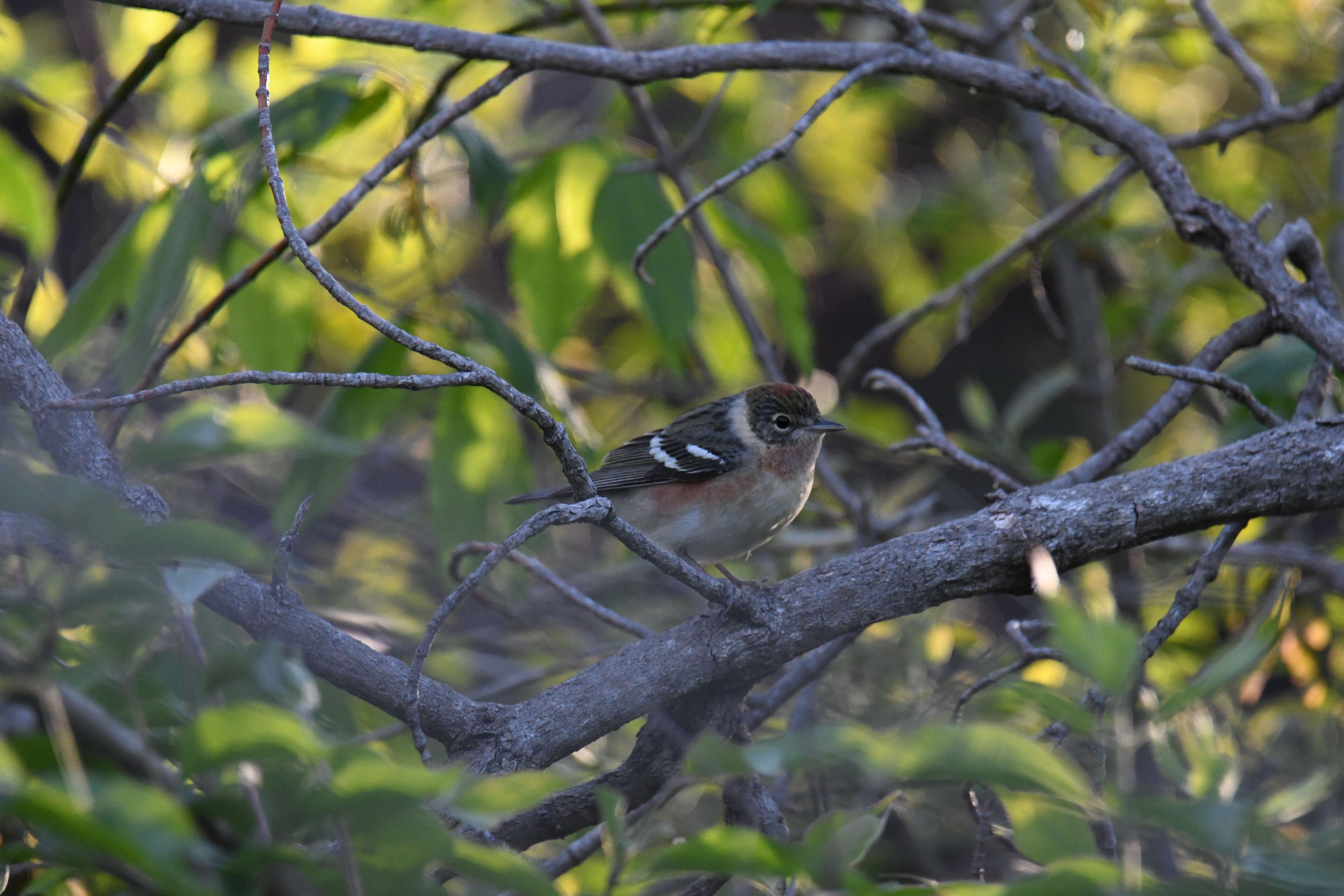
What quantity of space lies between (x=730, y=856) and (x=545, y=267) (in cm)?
325

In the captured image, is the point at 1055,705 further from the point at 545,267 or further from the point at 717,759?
the point at 545,267

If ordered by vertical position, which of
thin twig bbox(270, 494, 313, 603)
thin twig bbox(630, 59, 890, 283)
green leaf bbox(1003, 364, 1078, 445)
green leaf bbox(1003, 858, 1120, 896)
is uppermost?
thin twig bbox(630, 59, 890, 283)

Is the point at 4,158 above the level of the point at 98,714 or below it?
above

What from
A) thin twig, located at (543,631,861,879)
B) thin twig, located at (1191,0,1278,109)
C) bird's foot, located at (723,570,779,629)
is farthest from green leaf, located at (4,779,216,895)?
thin twig, located at (1191,0,1278,109)

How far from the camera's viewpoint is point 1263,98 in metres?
4.15

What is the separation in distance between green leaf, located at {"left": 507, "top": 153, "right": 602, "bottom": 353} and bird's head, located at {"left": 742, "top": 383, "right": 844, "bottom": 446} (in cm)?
120

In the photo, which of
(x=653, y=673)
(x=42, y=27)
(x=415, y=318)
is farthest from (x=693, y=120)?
(x=653, y=673)

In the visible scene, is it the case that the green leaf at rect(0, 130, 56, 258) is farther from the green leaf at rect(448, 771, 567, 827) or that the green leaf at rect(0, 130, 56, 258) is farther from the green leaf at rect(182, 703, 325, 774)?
the green leaf at rect(448, 771, 567, 827)

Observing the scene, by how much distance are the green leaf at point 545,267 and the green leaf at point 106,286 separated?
1331 mm

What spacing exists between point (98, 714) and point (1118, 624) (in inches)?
50.1

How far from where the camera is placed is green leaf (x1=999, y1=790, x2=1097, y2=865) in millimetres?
1450

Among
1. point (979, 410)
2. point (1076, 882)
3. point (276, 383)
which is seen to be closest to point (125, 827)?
point (1076, 882)

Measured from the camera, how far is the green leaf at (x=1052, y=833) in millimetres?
1450

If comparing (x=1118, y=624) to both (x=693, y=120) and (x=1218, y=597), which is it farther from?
(x=693, y=120)
